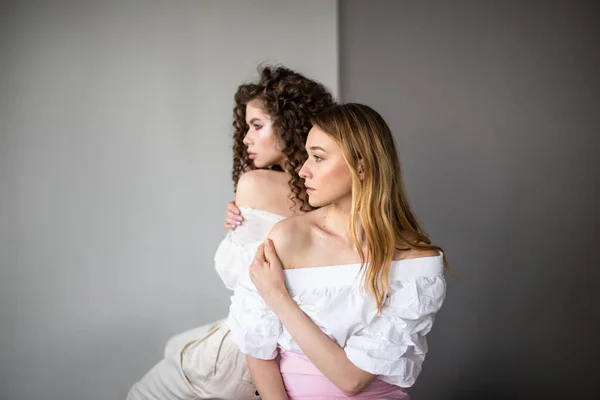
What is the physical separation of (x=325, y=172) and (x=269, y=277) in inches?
13.1

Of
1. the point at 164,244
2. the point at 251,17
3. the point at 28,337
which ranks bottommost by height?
the point at 28,337

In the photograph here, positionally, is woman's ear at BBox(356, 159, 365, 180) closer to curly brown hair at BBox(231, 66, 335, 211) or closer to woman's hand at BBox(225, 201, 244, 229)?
curly brown hair at BBox(231, 66, 335, 211)

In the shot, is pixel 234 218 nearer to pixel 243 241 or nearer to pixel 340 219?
pixel 243 241

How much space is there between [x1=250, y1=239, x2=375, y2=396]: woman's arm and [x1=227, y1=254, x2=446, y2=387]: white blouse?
0.03m

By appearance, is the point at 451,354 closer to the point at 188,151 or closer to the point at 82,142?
the point at 188,151

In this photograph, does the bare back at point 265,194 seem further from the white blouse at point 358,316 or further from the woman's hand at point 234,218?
the white blouse at point 358,316

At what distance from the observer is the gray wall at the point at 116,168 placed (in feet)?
9.13

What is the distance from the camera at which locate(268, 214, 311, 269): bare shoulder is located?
1674 millimetres

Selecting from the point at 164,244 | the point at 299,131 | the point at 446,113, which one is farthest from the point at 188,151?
the point at 446,113

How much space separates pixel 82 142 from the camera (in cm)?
284

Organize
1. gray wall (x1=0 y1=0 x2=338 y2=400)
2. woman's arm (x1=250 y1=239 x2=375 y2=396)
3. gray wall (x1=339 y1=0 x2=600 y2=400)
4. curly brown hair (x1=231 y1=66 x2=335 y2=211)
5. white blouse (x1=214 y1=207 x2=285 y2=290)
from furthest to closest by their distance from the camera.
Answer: gray wall (x1=0 y1=0 x2=338 y2=400), gray wall (x1=339 y1=0 x2=600 y2=400), curly brown hair (x1=231 y1=66 x2=335 y2=211), white blouse (x1=214 y1=207 x2=285 y2=290), woman's arm (x1=250 y1=239 x2=375 y2=396)

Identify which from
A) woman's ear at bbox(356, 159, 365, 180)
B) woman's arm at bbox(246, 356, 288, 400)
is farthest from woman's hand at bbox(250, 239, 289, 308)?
woman's ear at bbox(356, 159, 365, 180)

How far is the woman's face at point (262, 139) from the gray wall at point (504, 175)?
882mm

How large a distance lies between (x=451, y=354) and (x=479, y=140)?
1.01 m
